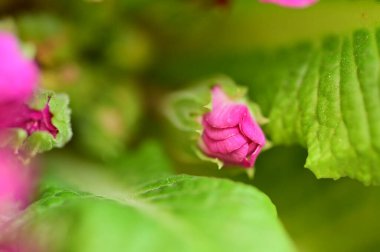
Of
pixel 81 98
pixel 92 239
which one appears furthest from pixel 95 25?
pixel 92 239

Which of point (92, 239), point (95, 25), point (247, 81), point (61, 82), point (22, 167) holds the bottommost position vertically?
point (92, 239)

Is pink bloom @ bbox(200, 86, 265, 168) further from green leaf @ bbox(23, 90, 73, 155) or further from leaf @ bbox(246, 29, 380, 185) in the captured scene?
green leaf @ bbox(23, 90, 73, 155)

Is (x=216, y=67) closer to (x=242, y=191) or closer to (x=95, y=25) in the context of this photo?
(x=95, y=25)

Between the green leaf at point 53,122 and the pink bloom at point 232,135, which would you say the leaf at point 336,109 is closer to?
the pink bloom at point 232,135

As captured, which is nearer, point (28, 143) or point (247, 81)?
point (28, 143)

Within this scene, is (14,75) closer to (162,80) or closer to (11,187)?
(11,187)

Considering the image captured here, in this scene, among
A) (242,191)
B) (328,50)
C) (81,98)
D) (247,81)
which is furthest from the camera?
(81,98)

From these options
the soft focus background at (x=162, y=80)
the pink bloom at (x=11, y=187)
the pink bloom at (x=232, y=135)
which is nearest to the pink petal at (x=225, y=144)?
the pink bloom at (x=232, y=135)
